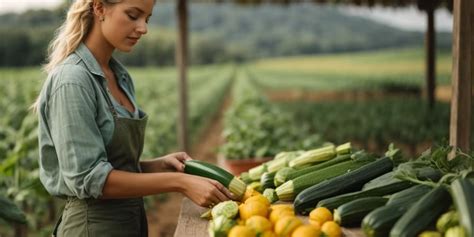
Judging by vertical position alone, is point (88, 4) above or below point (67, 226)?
above

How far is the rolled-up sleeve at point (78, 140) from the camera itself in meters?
2.53

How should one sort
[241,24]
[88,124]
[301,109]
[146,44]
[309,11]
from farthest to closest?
[241,24] → [309,11] → [146,44] → [301,109] → [88,124]

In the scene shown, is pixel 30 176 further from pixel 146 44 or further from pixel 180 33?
pixel 146 44

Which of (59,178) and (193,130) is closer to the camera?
(59,178)

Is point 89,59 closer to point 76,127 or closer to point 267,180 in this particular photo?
point 76,127

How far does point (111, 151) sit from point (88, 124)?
27cm

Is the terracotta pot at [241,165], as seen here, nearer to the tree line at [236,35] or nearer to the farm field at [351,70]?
the farm field at [351,70]

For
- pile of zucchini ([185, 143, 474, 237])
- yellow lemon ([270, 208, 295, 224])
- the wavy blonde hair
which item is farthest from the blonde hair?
yellow lemon ([270, 208, 295, 224])

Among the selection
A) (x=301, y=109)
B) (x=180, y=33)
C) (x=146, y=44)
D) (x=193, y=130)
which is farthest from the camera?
(x=146, y=44)

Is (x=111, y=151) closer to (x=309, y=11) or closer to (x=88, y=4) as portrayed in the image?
(x=88, y=4)

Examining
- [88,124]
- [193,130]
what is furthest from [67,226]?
[193,130]

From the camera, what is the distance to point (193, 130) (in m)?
15.8

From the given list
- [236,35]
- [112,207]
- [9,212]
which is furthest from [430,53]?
[236,35]

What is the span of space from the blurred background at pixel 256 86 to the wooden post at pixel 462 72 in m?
0.25
